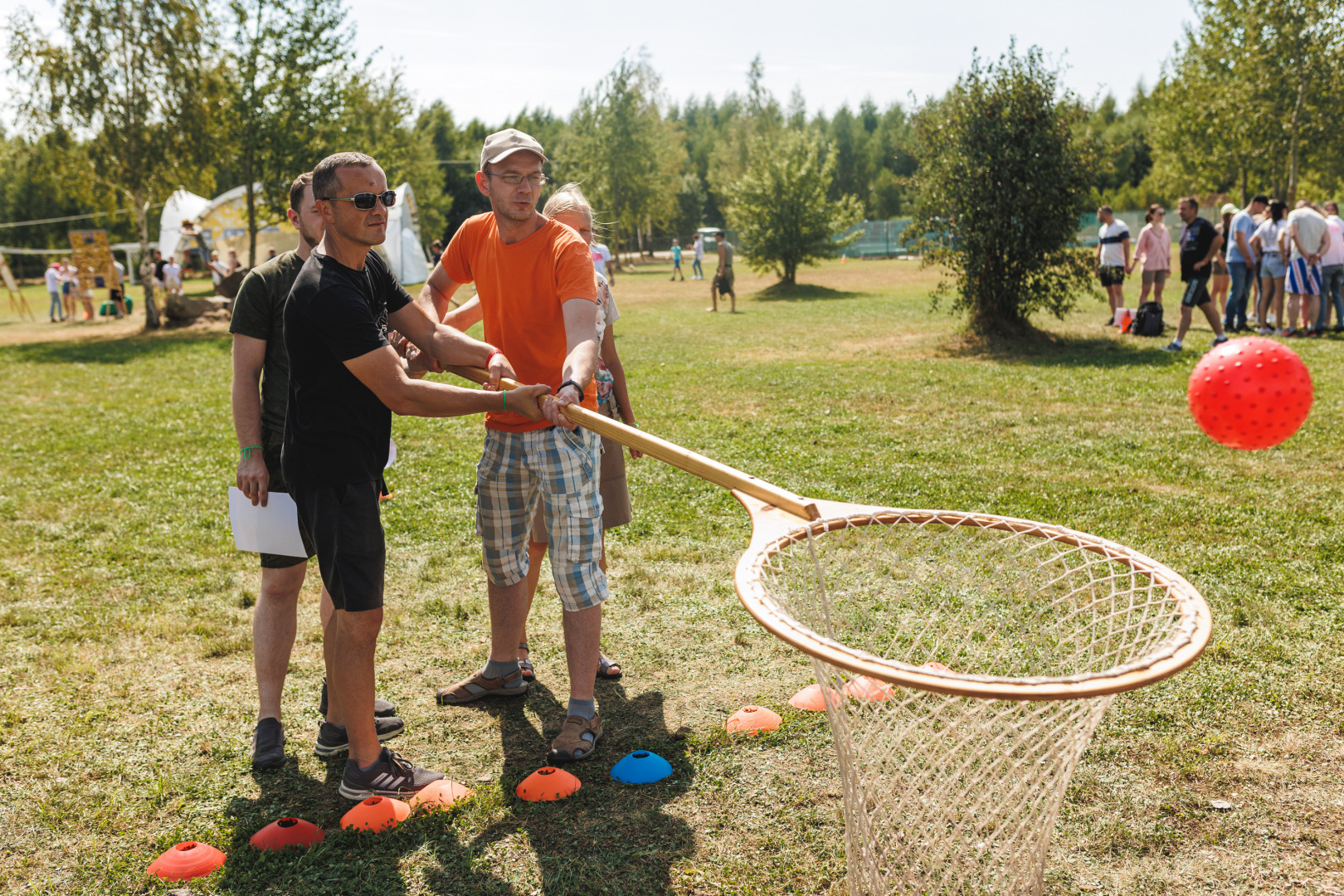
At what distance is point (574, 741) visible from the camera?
3.53 m

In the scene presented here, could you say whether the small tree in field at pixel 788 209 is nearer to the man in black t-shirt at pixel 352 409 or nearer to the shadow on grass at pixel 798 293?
the shadow on grass at pixel 798 293

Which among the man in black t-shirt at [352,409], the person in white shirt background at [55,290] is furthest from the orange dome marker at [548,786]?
the person in white shirt background at [55,290]

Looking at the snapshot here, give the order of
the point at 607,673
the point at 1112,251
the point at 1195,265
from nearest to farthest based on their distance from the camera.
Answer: the point at 607,673
the point at 1195,265
the point at 1112,251

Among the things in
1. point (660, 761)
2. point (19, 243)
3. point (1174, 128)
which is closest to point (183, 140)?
point (660, 761)

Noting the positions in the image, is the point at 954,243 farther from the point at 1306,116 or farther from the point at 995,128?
the point at 1306,116

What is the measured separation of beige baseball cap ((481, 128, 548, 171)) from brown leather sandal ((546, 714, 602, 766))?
86.1 inches

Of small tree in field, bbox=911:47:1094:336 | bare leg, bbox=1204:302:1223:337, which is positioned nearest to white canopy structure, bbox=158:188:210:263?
small tree in field, bbox=911:47:1094:336

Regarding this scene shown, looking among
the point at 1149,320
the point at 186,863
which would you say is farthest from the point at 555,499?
the point at 1149,320

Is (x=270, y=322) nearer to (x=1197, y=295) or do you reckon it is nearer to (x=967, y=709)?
(x=967, y=709)

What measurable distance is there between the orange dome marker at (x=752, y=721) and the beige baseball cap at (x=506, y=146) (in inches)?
92.9

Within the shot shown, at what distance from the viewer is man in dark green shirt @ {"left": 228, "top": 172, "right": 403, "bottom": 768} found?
3480 millimetres

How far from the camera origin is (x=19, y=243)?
51.8 metres

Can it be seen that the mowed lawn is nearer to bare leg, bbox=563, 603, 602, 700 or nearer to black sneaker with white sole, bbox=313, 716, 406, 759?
black sneaker with white sole, bbox=313, 716, 406, 759

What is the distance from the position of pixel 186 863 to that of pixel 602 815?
1.33 m
